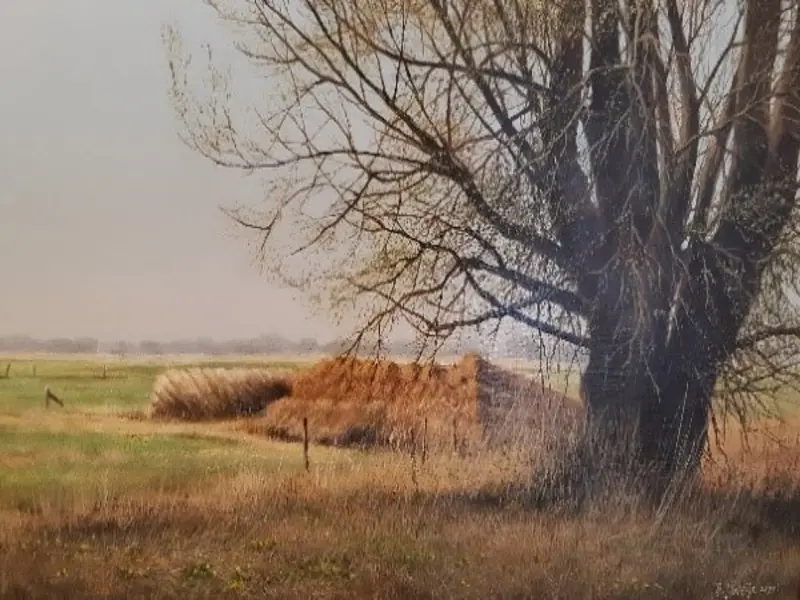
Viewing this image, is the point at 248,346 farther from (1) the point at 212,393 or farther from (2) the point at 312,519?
(2) the point at 312,519

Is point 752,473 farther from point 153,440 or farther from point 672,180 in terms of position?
point 153,440

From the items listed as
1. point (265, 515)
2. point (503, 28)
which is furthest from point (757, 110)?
point (265, 515)

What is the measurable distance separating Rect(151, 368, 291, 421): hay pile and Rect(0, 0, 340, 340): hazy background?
0.09 metres

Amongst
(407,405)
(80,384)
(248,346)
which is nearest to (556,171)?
(407,405)

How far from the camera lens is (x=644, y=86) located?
9.66 ft

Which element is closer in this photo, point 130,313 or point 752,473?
point 130,313

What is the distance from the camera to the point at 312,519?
2549mm

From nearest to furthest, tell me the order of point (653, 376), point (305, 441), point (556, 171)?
point (305, 441)
point (556, 171)
point (653, 376)

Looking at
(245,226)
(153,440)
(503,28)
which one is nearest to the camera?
(153,440)

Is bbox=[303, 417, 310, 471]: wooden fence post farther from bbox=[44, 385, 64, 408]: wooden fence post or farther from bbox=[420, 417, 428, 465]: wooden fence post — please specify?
bbox=[44, 385, 64, 408]: wooden fence post

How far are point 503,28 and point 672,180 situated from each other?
0.61 metres

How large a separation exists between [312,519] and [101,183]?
86cm

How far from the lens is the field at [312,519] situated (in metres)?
2.28

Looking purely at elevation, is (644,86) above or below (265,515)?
above
